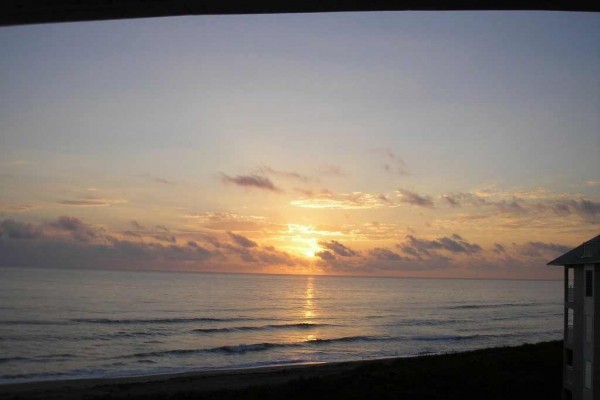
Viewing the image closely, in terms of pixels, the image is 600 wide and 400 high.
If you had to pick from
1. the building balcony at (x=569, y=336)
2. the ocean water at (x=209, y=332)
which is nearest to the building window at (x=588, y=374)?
the building balcony at (x=569, y=336)

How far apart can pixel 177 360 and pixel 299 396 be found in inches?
673

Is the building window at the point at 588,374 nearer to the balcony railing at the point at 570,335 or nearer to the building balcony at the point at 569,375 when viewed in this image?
the building balcony at the point at 569,375

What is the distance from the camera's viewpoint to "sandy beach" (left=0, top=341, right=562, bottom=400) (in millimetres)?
23406

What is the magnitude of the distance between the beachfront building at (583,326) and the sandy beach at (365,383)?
2851mm

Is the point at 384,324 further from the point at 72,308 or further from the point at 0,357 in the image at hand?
the point at 0,357

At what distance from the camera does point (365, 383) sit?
81.1 ft

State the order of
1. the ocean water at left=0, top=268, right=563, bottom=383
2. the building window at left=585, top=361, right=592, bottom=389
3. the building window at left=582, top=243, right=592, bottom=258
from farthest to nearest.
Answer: the ocean water at left=0, top=268, right=563, bottom=383, the building window at left=585, top=361, right=592, bottom=389, the building window at left=582, top=243, right=592, bottom=258

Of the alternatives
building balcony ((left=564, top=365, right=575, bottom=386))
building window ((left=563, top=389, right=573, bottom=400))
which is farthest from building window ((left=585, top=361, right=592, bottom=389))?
building window ((left=563, top=389, right=573, bottom=400))

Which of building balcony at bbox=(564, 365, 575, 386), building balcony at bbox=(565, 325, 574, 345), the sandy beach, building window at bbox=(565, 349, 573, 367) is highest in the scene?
building balcony at bbox=(565, 325, 574, 345)

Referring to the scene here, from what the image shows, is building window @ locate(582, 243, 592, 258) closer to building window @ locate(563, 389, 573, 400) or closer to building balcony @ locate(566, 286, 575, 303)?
building balcony @ locate(566, 286, 575, 303)

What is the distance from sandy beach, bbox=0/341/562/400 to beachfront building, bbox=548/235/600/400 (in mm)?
2851

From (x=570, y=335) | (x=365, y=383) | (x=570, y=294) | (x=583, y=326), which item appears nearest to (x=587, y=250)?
(x=583, y=326)

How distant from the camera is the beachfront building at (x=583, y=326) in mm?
19703

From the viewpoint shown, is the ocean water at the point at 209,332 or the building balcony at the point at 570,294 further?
the ocean water at the point at 209,332
